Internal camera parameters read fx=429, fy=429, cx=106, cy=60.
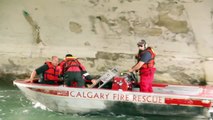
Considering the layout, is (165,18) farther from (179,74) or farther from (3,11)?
(3,11)

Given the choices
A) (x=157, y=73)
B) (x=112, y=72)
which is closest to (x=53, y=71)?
(x=112, y=72)

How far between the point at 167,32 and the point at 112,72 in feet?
12.7

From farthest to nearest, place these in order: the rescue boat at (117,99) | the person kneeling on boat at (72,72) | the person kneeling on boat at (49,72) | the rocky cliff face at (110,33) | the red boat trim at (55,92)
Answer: the rocky cliff face at (110,33), the person kneeling on boat at (49,72), the person kneeling on boat at (72,72), the red boat trim at (55,92), the rescue boat at (117,99)

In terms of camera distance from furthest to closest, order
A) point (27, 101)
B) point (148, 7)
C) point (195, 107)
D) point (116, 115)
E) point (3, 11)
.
A: point (3, 11) → point (148, 7) → point (27, 101) → point (116, 115) → point (195, 107)

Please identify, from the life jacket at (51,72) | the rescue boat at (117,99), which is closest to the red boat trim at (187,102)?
the rescue boat at (117,99)

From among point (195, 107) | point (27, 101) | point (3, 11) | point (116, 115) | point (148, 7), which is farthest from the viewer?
point (3, 11)

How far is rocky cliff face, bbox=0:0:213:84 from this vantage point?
13.0 m

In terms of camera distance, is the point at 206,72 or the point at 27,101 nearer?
the point at 27,101

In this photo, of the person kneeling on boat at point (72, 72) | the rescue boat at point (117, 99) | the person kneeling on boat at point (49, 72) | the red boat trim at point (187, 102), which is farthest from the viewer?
the person kneeling on boat at point (49, 72)

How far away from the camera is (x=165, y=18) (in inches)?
512

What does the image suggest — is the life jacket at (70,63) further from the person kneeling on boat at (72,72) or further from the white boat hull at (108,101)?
the white boat hull at (108,101)

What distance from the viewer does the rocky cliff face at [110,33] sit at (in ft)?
42.5

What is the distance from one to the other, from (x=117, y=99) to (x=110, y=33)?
175 inches

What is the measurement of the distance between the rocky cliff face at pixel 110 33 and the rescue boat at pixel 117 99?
3195 millimetres
